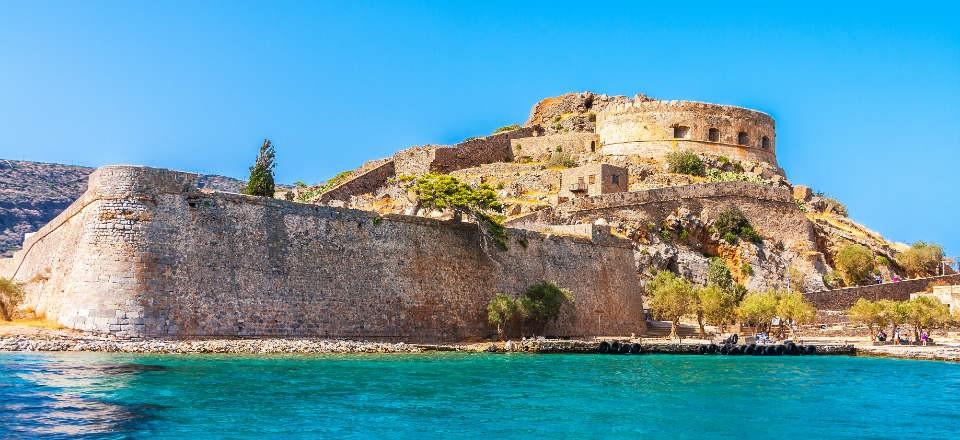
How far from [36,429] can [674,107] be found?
159 feet

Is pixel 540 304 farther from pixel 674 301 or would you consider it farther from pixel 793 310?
pixel 793 310

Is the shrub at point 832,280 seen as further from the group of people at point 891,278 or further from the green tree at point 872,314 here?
the green tree at point 872,314

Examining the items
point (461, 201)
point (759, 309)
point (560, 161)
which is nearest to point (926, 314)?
point (759, 309)

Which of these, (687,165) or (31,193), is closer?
(687,165)

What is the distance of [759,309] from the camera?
4325 cm

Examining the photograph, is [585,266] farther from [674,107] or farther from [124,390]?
[124,390]

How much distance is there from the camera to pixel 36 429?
56.9 ft

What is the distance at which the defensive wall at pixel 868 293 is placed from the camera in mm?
49781

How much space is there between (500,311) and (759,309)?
39.2ft

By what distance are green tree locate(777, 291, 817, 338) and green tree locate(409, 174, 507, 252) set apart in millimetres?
12499

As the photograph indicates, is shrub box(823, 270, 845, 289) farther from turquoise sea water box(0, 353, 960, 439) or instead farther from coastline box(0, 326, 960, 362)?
turquoise sea water box(0, 353, 960, 439)

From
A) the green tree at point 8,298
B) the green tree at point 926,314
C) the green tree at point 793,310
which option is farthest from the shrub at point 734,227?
the green tree at point 8,298

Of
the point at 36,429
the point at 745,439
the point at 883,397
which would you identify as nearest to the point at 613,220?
the point at 883,397

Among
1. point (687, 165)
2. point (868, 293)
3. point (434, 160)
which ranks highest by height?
point (434, 160)
